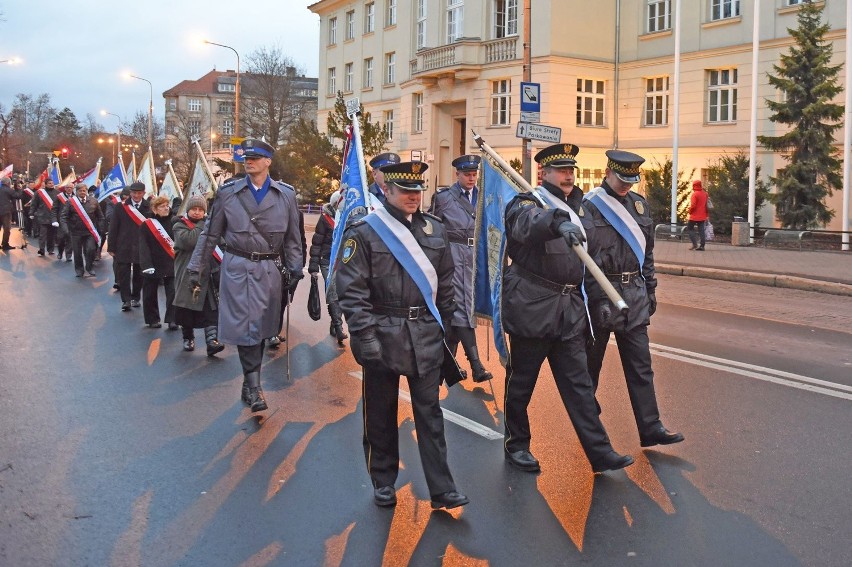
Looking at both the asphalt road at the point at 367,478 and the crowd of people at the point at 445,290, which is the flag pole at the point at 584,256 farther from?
the asphalt road at the point at 367,478

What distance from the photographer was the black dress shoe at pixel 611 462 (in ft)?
17.2

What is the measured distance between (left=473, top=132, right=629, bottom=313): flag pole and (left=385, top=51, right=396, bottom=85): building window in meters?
41.6

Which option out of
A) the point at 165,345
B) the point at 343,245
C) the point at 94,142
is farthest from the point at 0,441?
the point at 94,142

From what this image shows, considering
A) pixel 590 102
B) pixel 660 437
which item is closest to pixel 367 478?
pixel 660 437

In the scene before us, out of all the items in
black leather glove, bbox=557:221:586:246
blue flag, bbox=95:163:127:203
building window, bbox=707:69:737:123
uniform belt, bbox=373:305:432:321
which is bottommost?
uniform belt, bbox=373:305:432:321

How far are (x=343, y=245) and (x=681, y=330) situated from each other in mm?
6920

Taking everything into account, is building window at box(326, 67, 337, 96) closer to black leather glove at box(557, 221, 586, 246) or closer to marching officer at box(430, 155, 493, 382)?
marching officer at box(430, 155, 493, 382)

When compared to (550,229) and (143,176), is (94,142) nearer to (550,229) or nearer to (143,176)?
(143,176)

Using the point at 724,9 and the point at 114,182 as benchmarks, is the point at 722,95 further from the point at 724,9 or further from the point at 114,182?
the point at 114,182

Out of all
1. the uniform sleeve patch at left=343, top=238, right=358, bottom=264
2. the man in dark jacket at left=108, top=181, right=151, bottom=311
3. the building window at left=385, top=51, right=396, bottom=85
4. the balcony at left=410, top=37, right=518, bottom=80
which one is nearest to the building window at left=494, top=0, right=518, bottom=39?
the balcony at left=410, top=37, right=518, bottom=80

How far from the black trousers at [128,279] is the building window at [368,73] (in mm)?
36757

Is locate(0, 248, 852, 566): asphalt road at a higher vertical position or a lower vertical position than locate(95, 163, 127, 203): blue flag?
lower

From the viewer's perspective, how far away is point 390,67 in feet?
153

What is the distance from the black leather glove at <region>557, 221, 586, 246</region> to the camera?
4.69m
